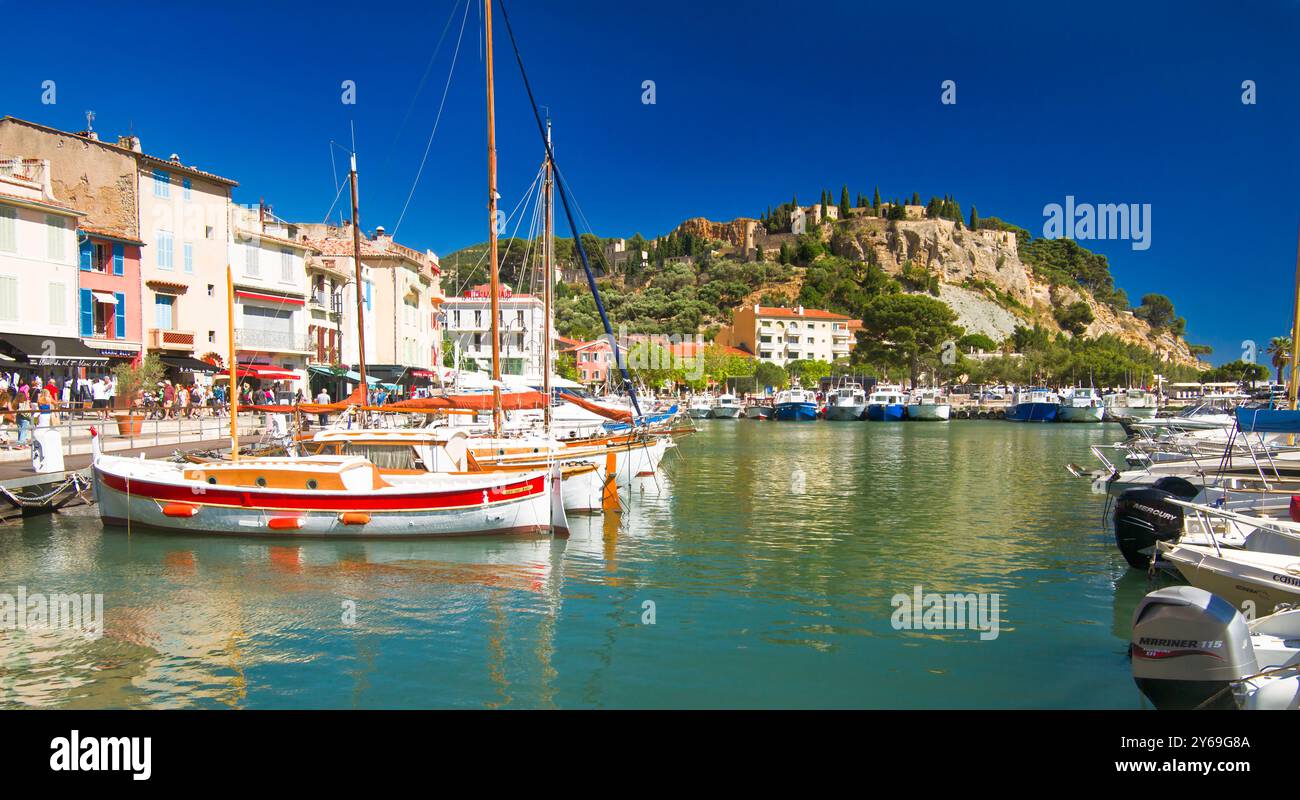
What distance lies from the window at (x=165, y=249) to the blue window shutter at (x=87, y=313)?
4.95 m

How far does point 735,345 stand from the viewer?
134875mm

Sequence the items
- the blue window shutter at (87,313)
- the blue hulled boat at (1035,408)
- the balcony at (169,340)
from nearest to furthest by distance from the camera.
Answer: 1. the blue window shutter at (87,313)
2. the balcony at (169,340)
3. the blue hulled boat at (1035,408)

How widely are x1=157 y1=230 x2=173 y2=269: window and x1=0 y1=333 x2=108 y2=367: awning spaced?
8.00 m

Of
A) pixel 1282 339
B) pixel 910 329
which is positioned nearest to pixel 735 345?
pixel 910 329

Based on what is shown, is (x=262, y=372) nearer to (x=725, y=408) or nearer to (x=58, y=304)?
(x=58, y=304)

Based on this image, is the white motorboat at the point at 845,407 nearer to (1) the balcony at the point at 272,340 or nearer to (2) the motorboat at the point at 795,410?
(2) the motorboat at the point at 795,410

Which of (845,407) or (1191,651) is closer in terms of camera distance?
(1191,651)

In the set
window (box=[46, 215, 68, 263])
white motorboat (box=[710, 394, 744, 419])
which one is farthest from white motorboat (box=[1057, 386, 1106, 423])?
window (box=[46, 215, 68, 263])

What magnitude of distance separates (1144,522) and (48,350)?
3867 centimetres

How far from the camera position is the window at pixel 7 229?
109ft

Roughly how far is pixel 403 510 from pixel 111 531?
7.77 metres

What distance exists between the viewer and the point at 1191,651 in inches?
317

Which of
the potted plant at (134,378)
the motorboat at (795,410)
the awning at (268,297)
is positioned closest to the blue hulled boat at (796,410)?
the motorboat at (795,410)

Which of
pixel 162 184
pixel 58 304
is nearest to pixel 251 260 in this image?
pixel 162 184
